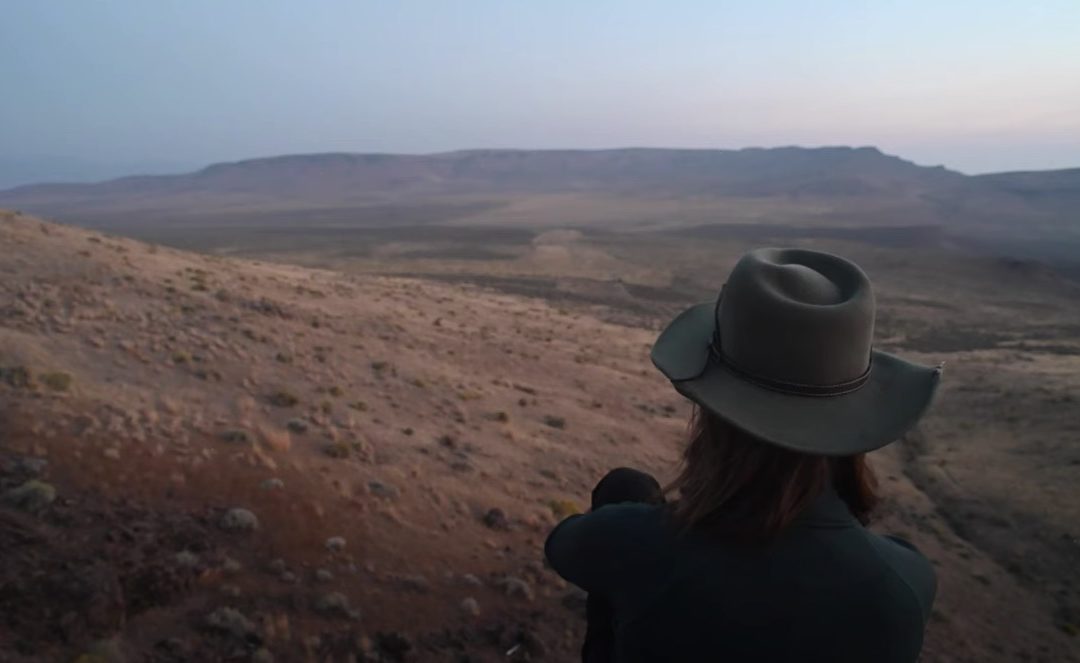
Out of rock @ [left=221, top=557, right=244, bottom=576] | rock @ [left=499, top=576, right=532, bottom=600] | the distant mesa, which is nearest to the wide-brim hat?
rock @ [left=221, top=557, right=244, bottom=576]

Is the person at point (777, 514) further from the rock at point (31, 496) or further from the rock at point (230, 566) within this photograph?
the rock at point (31, 496)

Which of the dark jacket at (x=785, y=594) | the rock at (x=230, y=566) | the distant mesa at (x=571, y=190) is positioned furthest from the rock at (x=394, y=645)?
the distant mesa at (x=571, y=190)

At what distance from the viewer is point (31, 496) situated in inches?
170

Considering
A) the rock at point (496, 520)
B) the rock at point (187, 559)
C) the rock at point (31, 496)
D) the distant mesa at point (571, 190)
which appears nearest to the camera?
the rock at point (187, 559)

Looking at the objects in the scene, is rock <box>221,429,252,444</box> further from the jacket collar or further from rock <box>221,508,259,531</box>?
the jacket collar

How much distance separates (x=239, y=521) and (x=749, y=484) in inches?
159

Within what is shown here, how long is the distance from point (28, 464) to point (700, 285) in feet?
118

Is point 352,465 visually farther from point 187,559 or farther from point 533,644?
point 533,644

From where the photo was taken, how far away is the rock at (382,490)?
566cm

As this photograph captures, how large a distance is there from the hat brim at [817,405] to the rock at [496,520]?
14.3ft

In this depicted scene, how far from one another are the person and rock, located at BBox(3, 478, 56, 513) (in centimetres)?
411

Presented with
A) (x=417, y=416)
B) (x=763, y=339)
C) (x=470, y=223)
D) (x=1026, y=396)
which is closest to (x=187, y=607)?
(x=763, y=339)

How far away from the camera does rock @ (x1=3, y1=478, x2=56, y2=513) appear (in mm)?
4254

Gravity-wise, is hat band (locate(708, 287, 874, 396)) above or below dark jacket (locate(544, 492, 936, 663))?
above
